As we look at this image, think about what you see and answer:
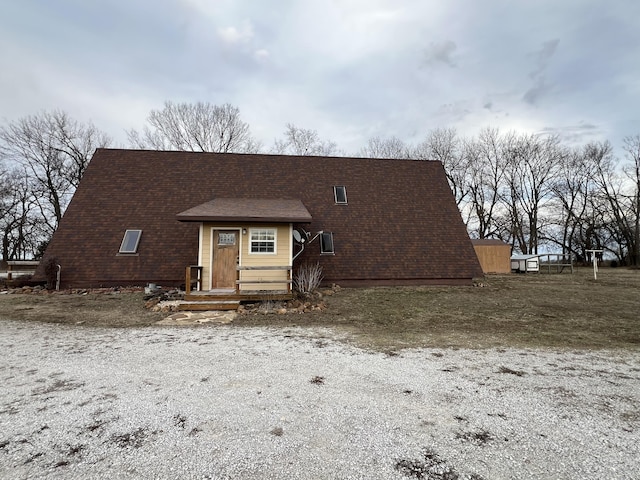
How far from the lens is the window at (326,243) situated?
13.4 metres

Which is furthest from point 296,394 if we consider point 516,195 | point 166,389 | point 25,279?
point 516,195

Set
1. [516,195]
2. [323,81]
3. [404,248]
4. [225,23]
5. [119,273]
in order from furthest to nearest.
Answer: [516,195] → [323,81] → [404,248] → [119,273] → [225,23]

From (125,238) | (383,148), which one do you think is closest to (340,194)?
(125,238)

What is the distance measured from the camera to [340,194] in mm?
→ 15141

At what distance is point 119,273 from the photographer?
39.4 ft

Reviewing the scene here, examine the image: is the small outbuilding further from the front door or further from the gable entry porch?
the front door

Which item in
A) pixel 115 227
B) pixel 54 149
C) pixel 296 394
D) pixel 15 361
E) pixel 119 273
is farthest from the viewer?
pixel 54 149

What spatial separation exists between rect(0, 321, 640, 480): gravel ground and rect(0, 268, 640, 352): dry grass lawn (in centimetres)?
97

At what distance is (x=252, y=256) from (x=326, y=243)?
12.0 feet

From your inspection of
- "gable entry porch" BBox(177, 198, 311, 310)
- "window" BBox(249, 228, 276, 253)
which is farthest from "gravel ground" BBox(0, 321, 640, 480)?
"window" BBox(249, 228, 276, 253)

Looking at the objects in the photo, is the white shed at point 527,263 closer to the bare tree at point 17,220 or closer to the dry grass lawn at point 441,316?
the dry grass lawn at point 441,316

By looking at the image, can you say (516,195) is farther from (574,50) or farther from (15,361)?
(15,361)

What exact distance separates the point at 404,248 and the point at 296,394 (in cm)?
1107

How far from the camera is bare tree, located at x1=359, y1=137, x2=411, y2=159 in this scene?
30844mm
